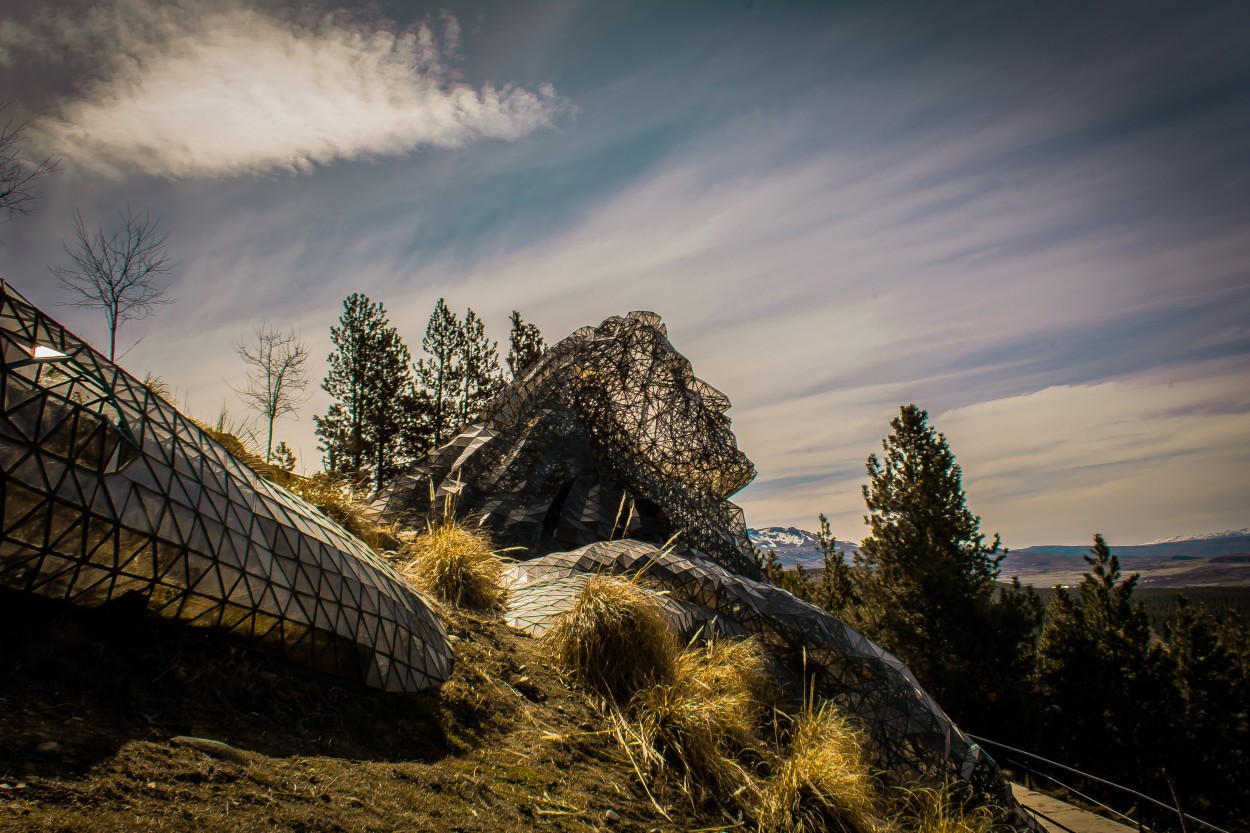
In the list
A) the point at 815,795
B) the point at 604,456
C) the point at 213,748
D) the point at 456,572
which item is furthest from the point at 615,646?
the point at 604,456

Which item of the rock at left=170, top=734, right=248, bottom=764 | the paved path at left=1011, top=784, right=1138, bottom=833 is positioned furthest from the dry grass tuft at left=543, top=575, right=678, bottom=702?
the paved path at left=1011, top=784, right=1138, bottom=833

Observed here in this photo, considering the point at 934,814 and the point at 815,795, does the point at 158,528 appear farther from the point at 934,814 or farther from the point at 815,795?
the point at 934,814

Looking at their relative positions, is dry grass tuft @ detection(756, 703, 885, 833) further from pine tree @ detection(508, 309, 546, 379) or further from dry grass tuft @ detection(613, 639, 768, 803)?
pine tree @ detection(508, 309, 546, 379)

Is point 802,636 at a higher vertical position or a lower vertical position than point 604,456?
lower

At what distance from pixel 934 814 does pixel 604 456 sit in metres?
11.7

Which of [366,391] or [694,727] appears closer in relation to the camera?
[694,727]

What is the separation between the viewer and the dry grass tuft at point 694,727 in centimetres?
491

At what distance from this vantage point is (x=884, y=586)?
20.9 metres

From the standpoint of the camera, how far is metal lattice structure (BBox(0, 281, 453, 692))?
3.19 m

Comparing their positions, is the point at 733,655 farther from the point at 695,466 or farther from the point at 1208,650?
the point at 1208,650

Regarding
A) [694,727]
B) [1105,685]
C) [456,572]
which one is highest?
[456,572]

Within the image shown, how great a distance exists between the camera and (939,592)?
20.0 meters

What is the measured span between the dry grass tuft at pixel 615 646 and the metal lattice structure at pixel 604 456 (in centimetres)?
843

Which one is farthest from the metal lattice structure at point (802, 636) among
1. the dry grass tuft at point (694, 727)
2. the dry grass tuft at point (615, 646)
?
the dry grass tuft at point (694, 727)
